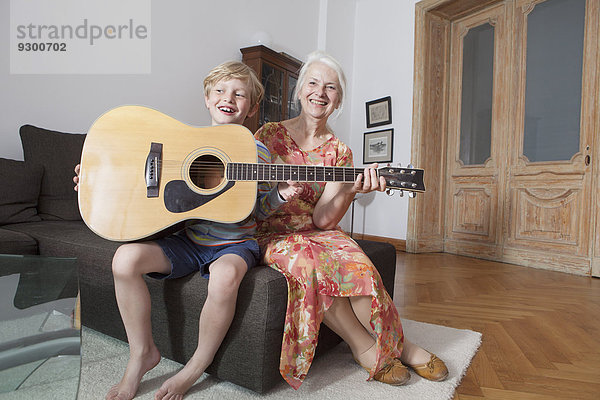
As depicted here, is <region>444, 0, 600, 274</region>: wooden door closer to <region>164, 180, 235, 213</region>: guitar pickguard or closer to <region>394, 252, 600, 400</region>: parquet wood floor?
<region>394, 252, 600, 400</region>: parquet wood floor

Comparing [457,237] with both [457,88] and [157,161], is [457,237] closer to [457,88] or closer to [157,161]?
[457,88]

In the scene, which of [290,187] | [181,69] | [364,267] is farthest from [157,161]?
[181,69]

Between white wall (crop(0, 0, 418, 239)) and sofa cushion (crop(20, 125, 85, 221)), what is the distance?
0.37 m

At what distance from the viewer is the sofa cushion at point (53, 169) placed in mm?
1986

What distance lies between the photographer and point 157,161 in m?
1.08

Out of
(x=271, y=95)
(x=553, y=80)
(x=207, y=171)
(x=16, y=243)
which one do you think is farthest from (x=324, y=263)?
(x=553, y=80)

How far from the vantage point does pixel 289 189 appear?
1180mm

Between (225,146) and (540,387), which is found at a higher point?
(225,146)

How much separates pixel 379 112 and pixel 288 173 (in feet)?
11.3

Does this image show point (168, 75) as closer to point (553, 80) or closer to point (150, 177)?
point (150, 177)

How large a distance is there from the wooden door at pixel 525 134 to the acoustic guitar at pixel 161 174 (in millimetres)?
2882

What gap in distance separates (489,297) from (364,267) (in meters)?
1.50

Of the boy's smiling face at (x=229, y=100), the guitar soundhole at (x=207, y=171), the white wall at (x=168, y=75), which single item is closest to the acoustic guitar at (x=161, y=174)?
the guitar soundhole at (x=207, y=171)

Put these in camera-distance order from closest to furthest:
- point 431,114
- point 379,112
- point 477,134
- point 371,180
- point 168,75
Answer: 1. point 371,180
2. point 168,75
3. point 477,134
4. point 431,114
5. point 379,112
